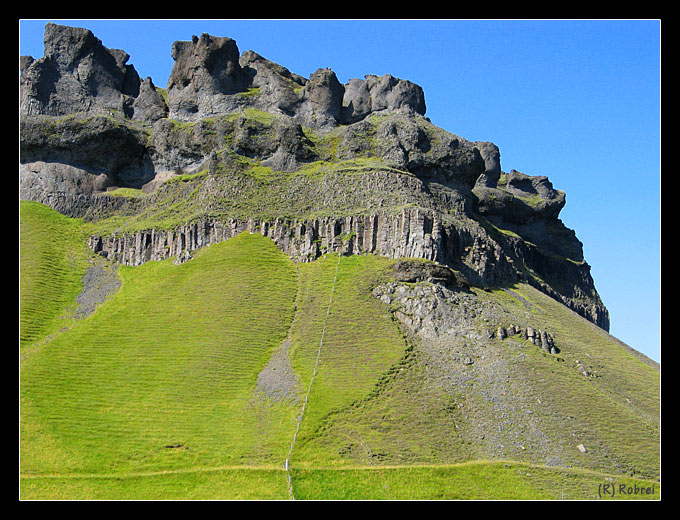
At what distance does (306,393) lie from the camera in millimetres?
78375

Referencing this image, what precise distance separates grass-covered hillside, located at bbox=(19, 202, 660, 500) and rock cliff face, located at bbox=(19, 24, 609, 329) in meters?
5.89

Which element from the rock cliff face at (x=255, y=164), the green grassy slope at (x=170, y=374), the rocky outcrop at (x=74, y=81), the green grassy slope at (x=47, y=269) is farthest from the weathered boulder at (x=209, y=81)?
the green grassy slope at (x=170, y=374)

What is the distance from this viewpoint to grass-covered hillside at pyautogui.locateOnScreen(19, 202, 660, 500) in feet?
221

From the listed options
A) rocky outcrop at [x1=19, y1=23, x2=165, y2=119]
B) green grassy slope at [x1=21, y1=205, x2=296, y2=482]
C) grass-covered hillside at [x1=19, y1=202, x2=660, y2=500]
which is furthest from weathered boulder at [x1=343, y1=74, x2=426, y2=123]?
grass-covered hillside at [x1=19, y1=202, x2=660, y2=500]

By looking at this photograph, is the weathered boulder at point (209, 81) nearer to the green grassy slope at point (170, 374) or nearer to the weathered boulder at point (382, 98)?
the weathered boulder at point (382, 98)

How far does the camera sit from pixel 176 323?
91.7m

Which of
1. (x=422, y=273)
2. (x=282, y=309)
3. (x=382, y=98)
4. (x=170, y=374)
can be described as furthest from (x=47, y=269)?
(x=382, y=98)

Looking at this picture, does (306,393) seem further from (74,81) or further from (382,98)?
(74,81)

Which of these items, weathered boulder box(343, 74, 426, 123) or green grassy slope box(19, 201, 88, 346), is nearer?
green grassy slope box(19, 201, 88, 346)

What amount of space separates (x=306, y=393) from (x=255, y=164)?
167 ft

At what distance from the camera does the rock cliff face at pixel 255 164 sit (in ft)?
348

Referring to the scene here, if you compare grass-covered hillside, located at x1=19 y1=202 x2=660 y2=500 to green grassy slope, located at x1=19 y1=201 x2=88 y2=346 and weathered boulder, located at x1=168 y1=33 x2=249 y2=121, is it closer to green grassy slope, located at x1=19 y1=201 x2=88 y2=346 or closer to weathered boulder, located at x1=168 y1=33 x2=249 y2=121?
green grassy slope, located at x1=19 y1=201 x2=88 y2=346

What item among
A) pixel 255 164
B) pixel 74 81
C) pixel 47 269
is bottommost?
pixel 47 269

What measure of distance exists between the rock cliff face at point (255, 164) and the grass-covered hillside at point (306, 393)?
5.89 metres
